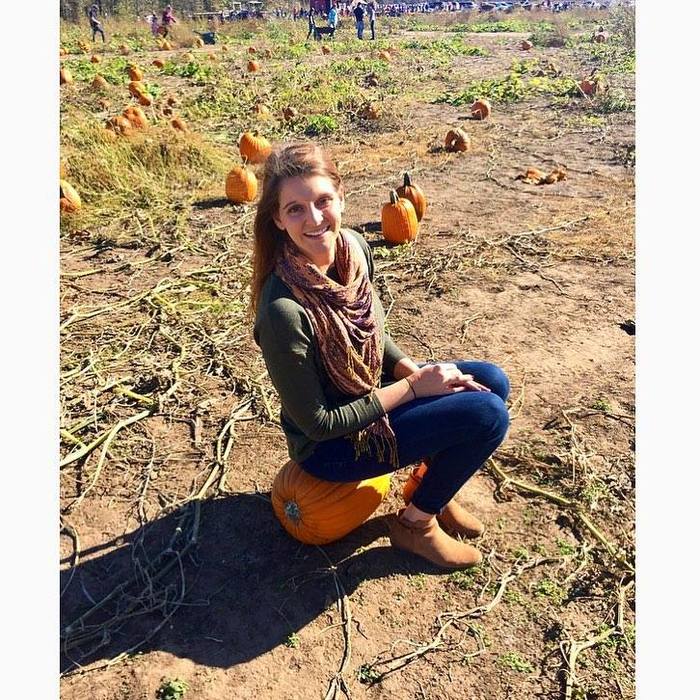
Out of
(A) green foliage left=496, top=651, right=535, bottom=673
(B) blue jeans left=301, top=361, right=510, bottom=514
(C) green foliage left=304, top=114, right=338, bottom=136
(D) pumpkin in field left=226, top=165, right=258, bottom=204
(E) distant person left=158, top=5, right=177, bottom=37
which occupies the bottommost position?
(A) green foliage left=496, top=651, right=535, bottom=673

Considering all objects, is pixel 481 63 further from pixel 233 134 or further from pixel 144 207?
pixel 144 207

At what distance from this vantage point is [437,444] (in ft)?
7.91

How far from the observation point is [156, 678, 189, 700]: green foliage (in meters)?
2.17

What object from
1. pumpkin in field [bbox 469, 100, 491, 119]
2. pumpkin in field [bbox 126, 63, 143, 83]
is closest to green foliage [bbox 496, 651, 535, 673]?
pumpkin in field [bbox 469, 100, 491, 119]

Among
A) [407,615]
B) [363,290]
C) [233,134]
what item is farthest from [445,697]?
[233,134]

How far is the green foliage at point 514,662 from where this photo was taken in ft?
7.38

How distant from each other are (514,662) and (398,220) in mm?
3999

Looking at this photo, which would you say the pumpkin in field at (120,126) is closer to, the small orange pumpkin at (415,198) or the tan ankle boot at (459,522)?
the small orange pumpkin at (415,198)

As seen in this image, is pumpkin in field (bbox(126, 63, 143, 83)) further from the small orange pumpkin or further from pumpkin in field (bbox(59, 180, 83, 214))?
the small orange pumpkin

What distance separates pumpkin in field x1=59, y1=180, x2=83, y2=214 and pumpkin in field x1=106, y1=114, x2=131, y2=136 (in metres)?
1.97

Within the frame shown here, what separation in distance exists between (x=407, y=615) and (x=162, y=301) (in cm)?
315

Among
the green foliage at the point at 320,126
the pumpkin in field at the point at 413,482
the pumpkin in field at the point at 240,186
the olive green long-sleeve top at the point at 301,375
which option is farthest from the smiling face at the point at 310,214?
the green foliage at the point at 320,126

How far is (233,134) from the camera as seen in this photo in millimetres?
9688

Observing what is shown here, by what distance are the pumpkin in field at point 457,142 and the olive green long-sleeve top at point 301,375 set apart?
689 cm
